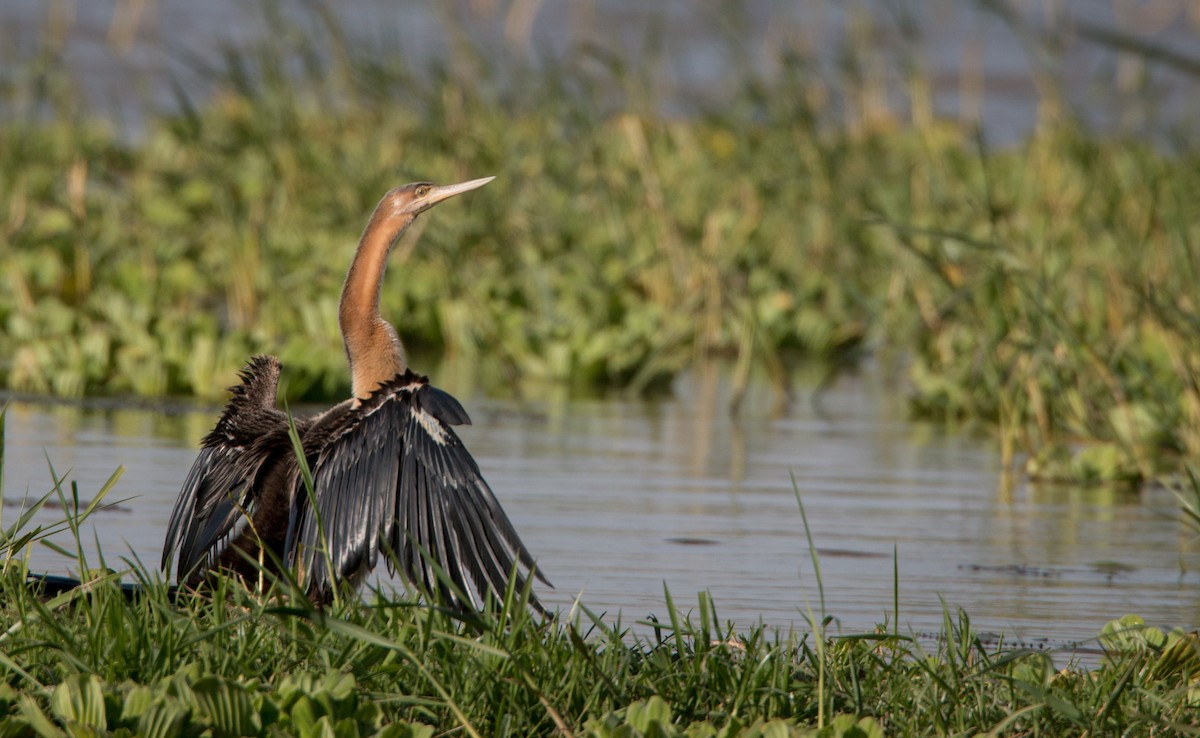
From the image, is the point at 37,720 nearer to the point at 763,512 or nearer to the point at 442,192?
the point at 442,192

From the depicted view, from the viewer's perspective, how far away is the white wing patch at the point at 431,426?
4.21 meters

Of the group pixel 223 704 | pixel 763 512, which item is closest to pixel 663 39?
pixel 763 512

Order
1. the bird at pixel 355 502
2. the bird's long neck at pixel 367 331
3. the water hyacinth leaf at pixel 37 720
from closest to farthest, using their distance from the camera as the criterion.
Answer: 1. the water hyacinth leaf at pixel 37 720
2. the bird at pixel 355 502
3. the bird's long neck at pixel 367 331

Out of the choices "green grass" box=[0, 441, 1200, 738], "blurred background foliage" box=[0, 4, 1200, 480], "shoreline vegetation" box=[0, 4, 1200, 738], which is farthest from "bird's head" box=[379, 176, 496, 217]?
"blurred background foliage" box=[0, 4, 1200, 480]

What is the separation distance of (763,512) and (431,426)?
7.07 feet

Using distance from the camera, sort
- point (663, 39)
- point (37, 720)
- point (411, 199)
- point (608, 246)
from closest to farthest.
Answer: point (37, 720)
point (411, 199)
point (608, 246)
point (663, 39)

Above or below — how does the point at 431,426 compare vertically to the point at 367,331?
below

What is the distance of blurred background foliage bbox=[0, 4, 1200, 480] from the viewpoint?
767cm

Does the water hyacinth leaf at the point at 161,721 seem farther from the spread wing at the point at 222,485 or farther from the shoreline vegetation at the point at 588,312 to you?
the spread wing at the point at 222,485

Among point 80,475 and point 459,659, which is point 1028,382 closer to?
point 80,475

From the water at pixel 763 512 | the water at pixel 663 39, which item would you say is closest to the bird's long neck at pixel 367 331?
the water at pixel 763 512

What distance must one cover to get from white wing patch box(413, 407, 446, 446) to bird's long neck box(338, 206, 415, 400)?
558 millimetres

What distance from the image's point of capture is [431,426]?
13.9ft

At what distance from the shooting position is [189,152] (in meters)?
12.3
